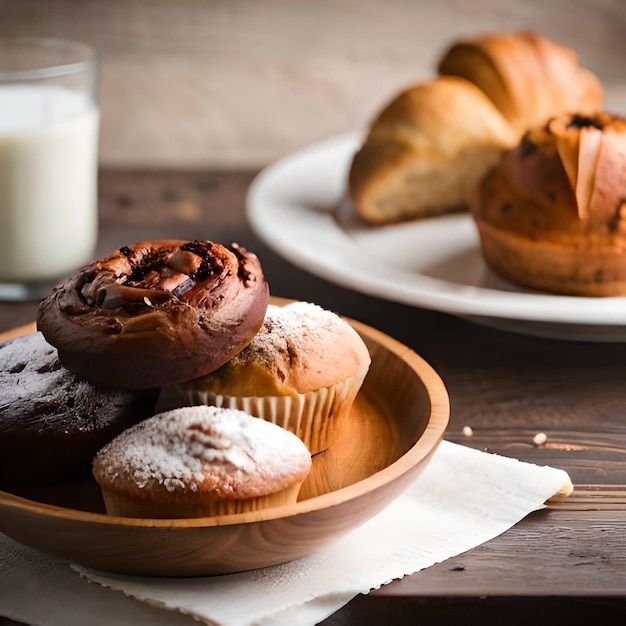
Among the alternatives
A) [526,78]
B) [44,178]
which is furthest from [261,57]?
[44,178]

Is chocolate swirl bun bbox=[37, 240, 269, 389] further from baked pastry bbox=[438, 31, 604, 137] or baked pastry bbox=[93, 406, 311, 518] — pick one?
baked pastry bbox=[438, 31, 604, 137]

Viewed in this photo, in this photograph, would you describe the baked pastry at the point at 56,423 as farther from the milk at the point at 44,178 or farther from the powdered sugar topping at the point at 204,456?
the milk at the point at 44,178

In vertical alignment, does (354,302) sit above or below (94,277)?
below

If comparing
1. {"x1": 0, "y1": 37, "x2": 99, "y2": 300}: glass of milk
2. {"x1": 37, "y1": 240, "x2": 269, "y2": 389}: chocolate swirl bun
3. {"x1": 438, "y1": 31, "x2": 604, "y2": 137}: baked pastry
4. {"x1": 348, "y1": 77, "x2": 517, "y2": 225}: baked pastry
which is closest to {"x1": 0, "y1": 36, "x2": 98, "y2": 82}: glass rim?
{"x1": 0, "y1": 37, "x2": 99, "y2": 300}: glass of milk

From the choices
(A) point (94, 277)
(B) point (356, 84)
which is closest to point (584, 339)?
(A) point (94, 277)

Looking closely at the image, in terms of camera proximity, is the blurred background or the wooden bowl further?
the blurred background

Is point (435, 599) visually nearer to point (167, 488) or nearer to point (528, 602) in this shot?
point (528, 602)
